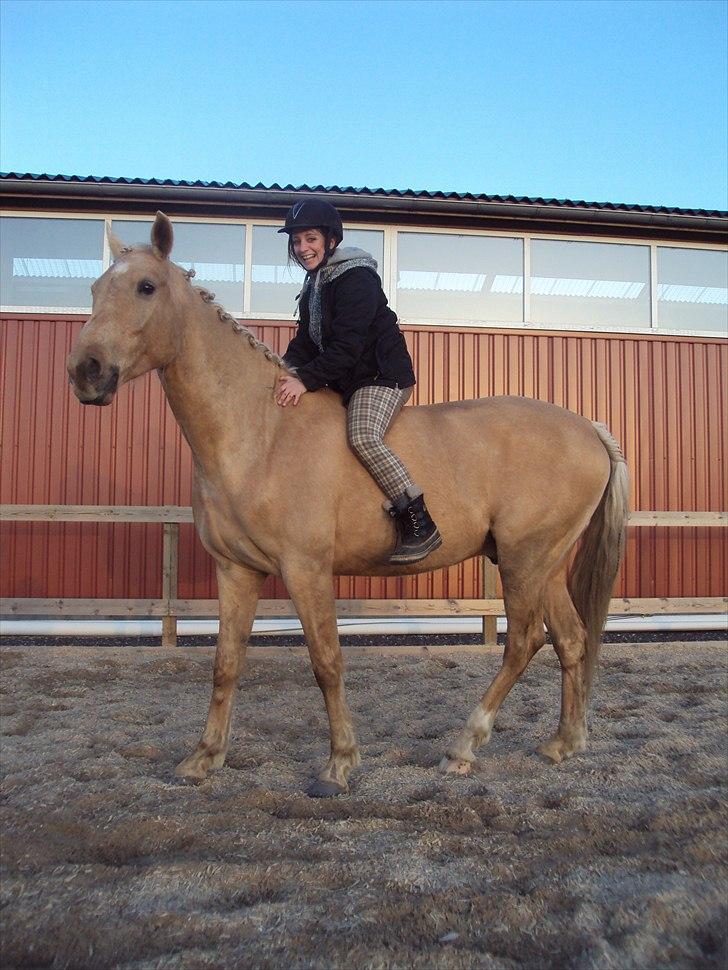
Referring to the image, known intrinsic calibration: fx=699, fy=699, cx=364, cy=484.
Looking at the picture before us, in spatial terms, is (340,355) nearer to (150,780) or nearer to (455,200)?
(150,780)

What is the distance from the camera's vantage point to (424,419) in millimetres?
3771

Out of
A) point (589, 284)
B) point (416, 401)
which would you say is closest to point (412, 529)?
point (416, 401)

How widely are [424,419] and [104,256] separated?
19.6 feet

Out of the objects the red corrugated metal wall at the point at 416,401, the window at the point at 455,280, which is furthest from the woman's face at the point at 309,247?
the window at the point at 455,280

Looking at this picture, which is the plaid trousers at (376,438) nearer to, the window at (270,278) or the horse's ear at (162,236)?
the horse's ear at (162,236)

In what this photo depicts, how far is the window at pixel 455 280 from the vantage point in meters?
8.35

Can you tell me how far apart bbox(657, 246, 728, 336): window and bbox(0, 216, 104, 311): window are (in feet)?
22.5

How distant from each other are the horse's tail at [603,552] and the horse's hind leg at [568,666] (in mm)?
69

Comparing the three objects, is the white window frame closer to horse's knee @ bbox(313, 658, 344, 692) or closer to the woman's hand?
the woman's hand

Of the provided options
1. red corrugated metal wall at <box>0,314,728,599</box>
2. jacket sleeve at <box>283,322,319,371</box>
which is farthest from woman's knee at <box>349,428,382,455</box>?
red corrugated metal wall at <box>0,314,728,599</box>

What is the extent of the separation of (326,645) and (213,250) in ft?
20.6

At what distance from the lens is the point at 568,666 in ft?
12.8

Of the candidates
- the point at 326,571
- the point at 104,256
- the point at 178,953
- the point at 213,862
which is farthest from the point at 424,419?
the point at 104,256

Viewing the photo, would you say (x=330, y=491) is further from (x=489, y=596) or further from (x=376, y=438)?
(x=489, y=596)
